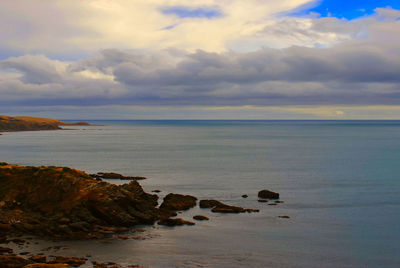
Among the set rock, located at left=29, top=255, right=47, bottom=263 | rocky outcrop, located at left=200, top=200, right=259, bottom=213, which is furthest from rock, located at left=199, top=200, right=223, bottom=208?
rock, located at left=29, top=255, right=47, bottom=263

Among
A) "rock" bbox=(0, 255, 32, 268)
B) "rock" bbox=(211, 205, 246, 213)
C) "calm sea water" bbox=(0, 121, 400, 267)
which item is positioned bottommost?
"calm sea water" bbox=(0, 121, 400, 267)

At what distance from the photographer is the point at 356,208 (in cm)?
5278

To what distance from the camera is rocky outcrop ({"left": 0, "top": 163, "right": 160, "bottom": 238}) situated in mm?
40188

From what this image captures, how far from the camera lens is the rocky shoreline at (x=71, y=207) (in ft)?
131

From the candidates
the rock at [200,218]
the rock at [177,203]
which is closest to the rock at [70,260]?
the rock at [200,218]

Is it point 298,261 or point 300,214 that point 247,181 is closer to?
point 300,214

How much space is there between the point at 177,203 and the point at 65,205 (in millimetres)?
14061

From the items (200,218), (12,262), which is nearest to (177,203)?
(200,218)

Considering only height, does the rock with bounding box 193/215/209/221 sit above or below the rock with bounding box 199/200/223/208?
below

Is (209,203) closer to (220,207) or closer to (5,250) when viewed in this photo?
(220,207)

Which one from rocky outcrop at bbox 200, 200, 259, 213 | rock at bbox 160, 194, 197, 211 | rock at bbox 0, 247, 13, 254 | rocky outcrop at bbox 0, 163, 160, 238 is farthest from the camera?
rock at bbox 160, 194, 197, 211

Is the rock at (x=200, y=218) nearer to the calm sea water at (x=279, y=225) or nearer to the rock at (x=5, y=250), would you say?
the calm sea water at (x=279, y=225)

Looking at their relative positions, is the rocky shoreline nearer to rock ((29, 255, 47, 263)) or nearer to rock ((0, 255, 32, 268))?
rock ((29, 255, 47, 263))

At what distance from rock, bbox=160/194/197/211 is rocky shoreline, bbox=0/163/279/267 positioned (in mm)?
126
